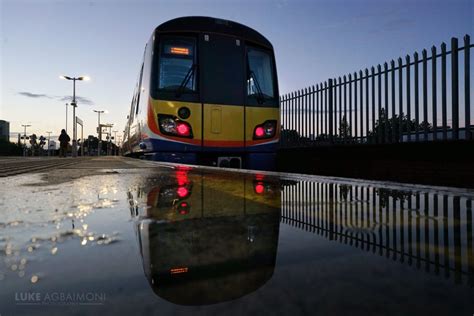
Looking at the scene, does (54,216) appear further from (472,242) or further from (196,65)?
(196,65)

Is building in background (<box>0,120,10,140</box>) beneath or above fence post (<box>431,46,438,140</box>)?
above

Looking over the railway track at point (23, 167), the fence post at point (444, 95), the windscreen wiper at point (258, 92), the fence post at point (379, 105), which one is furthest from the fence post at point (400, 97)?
the railway track at point (23, 167)

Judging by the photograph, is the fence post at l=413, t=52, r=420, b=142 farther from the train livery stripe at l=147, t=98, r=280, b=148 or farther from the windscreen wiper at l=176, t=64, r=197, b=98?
the windscreen wiper at l=176, t=64, r=197, b=98

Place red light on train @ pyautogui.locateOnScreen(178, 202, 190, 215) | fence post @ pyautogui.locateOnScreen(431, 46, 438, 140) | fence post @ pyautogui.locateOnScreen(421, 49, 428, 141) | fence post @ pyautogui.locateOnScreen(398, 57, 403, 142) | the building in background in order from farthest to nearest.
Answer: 1. the building in background
2. fence post @ pyautogui.locateOnScreen(398, 57, 403, 142)
3. fence post @ pyautogui.locateOnScreen(421, 49, 428, 141)
4. fence post @ pyautogui.locateOnScreen(431, 46, 438, 140)
5. red light on train @ pyautogui.locateOnScreen(178, 202, 190, 215)

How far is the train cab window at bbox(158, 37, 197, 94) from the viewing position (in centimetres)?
650

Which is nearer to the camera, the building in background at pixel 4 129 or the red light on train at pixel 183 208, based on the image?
the red light on train at pixel 183 208

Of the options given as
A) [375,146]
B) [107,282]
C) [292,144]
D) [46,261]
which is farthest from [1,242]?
[292,144]

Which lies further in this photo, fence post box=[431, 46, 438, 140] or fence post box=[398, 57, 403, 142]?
fence post box=[398, 57, 403, 142]

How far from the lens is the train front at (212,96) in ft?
21.0

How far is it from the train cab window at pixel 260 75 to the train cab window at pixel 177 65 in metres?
1.25

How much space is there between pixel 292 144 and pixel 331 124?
7.42 feet

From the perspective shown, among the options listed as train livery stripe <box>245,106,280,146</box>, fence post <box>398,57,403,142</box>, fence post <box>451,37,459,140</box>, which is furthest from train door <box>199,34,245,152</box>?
fence post <box>451,37,459,140</box>

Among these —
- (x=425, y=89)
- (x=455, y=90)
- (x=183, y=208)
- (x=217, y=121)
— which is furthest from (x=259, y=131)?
(x=183, y=208)

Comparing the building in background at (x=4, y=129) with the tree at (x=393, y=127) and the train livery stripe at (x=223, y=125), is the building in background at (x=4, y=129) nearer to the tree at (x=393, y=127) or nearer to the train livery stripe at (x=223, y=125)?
the train livery stripe at (x=223, y=125)
